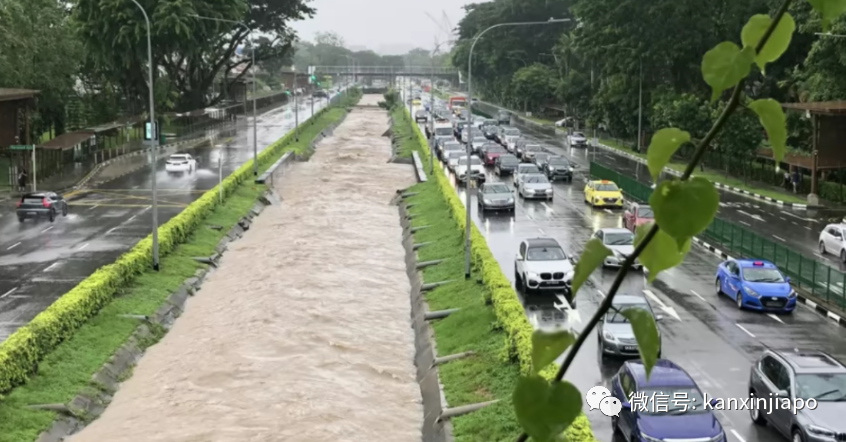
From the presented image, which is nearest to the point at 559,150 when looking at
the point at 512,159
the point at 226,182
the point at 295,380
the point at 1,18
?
the point at 512,159

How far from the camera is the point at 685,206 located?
6.31 ft

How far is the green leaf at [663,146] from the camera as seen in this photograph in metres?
2.03

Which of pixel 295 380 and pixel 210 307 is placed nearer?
pixel 295 380

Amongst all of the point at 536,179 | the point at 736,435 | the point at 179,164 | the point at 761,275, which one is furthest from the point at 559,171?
the point at 736,435

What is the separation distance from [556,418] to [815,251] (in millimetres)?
38196

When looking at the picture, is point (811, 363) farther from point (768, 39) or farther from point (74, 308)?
point (74, 308)

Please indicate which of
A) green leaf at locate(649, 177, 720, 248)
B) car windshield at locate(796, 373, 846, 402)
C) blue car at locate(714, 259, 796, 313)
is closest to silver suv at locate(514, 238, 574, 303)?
blue car at locate(714, 259, 796, 313)

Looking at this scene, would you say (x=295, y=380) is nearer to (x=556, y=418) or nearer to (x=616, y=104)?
(x=556, y=418)

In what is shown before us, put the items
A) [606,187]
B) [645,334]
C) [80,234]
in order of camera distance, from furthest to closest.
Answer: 1. [606,187]
2. [80,234]
3. [645,334]

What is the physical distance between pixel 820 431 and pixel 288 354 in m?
13.2

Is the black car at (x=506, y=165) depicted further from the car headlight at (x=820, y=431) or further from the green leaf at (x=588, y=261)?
the green leaf at (x=588, y=261)

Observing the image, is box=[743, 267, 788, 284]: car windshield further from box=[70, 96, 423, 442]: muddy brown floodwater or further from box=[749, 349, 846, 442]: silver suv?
box=[70, 96, 423, 442]: muddy brown floodwater

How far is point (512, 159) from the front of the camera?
6525 centimetres

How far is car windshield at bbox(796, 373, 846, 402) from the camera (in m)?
17.0
